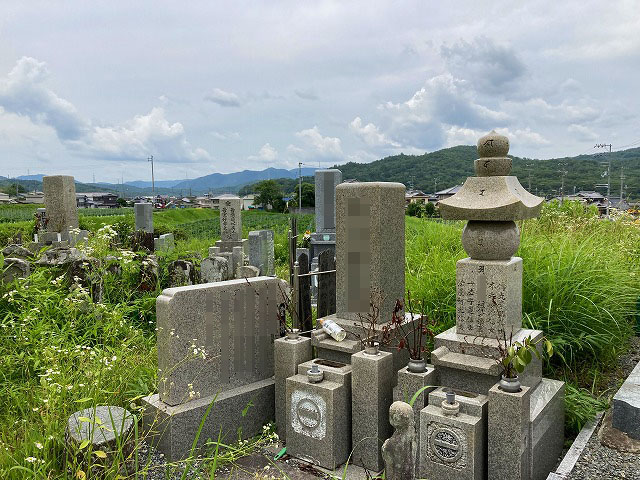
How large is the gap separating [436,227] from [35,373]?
6.76 m

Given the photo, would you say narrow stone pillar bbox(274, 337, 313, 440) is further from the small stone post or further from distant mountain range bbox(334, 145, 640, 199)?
distant mountain range bbox(334, 145, 640, 199)

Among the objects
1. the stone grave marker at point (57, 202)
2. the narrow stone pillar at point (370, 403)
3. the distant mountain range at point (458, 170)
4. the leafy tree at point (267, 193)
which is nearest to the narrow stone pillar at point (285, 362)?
the narrow stone pillar at point (370, 403)

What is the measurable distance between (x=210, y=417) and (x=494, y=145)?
3508 mm

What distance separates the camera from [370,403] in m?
4.10

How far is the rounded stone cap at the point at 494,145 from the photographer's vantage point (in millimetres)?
4219

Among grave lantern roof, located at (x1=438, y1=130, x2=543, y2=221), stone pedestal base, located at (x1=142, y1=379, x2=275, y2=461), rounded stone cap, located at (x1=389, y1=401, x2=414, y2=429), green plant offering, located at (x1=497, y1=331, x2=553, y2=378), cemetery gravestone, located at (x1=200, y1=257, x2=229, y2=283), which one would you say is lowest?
→ stone pedestal base, located at (x1=142, y1=379, x2=275, y2=461)

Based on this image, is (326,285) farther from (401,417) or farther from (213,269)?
(213,269)

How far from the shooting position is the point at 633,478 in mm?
3363

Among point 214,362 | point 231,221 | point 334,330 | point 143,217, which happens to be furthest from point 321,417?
point 143,217

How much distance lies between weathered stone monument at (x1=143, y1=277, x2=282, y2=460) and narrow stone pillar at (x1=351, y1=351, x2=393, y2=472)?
1069mm

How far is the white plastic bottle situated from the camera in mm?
4546

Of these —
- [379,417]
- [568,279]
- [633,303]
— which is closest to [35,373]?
[379,417]

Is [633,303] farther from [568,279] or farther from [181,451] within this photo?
[181,451]

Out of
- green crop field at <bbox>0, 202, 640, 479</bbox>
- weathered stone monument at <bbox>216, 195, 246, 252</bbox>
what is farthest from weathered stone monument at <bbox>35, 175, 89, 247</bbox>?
green crop field at <bbox>0, 202, 640, 479</bbox>
